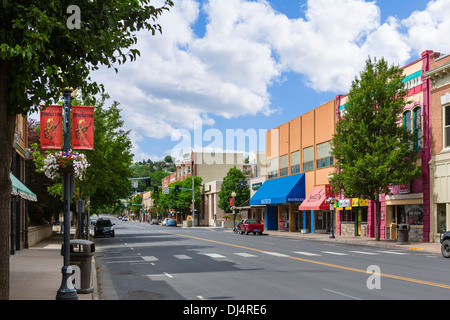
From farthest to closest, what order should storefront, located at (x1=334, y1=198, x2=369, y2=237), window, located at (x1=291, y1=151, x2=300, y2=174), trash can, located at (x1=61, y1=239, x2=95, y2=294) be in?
window, located at (x1=291, y1=151, x2=300, y2=174), storefront, located at (x1=334, y1=198, x2=369, y2=237), trash can, located at (x1=61, y1=239, x2=95, y2=294)

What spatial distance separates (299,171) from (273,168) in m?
8.27

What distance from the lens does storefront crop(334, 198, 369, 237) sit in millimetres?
42906

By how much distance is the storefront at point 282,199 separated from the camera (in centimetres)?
5472

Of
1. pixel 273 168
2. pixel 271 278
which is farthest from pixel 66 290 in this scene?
pixel 273 168

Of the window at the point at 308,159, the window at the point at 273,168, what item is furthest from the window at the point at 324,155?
the window at the point at 273,168

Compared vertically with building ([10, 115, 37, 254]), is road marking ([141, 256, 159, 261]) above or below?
below

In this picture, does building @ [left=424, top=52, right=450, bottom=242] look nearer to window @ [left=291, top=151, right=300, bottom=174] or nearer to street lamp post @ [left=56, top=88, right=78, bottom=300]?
window @ [left=291, top=151, right=300, bottom=174]

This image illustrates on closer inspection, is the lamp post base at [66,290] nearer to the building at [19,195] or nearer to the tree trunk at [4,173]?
the tree trunk at [4,173]

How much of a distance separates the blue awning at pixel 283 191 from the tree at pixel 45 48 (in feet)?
150

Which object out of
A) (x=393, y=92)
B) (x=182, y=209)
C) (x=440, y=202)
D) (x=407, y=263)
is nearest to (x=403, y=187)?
(x=440, y=202)

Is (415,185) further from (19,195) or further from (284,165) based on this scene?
(284,165)

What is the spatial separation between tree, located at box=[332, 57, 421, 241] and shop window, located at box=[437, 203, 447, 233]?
250 cm

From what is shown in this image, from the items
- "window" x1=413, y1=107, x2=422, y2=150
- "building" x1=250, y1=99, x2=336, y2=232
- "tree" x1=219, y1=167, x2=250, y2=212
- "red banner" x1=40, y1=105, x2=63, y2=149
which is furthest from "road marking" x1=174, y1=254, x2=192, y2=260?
"tree" x1=219, y1=167, x2=250, y2=212

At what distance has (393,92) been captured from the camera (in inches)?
1356
